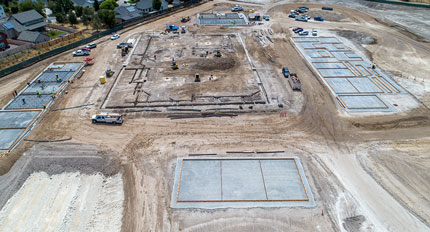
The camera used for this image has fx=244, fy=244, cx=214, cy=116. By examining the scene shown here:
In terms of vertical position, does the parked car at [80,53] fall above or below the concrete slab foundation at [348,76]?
above

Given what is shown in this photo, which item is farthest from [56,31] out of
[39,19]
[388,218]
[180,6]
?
[388,218]

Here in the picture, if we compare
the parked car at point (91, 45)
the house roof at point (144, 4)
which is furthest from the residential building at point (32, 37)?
the house roof at point (144, 4)

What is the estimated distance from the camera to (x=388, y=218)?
21609 millimetres

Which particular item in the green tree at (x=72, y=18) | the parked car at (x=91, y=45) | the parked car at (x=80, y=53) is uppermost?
the green tree at (x=72, y=18)

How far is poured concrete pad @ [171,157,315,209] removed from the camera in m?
22.8

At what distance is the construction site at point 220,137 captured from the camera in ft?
72.4

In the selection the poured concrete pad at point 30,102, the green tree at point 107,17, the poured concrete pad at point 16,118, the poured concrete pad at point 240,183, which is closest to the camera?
the poured concrete pad at point 240,183

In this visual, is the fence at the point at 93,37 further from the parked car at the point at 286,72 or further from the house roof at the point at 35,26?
the parked car at the point at 286,72

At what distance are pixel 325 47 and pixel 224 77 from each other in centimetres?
2556

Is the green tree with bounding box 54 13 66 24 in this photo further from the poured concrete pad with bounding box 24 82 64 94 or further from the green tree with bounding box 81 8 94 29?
the poured concrete pad with bounding box 24 82 64 94

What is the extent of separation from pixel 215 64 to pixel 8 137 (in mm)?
32005

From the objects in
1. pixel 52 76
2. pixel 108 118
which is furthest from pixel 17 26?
pixel 108 118

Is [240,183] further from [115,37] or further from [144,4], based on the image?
[144,4]

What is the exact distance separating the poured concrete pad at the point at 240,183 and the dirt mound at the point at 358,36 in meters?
42.7
